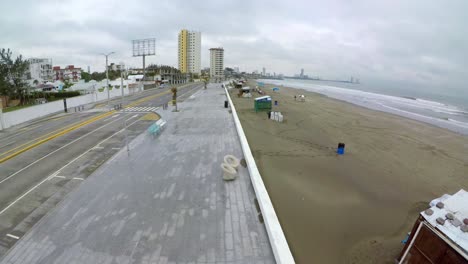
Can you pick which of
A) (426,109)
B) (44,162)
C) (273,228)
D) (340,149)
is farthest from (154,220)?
(426,109)

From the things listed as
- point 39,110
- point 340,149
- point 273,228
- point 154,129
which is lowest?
point 273,228

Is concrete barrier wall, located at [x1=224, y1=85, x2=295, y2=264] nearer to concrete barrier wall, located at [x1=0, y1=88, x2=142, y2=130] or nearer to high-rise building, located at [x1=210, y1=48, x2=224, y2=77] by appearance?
concrete barrier wall, located at [x1=0, y1=88, x2=142, y2=130]

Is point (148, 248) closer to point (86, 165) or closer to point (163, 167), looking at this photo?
point (163, 167)

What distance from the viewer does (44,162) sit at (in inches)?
424

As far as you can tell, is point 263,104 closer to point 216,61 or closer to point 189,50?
point 189,50

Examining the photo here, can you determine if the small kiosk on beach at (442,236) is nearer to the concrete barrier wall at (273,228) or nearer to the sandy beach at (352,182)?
the sandy beach at (352,182)

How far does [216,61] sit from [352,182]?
174 meters

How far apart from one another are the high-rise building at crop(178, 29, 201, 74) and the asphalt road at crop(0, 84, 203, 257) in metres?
128

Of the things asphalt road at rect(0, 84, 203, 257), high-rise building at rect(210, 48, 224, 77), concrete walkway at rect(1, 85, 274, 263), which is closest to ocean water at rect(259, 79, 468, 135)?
concrete walkway at rect(1, 85, 274, 263)

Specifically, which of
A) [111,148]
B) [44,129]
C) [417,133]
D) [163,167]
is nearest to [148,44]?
[44,129]

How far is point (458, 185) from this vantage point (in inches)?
407

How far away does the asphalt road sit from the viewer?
22.3 ft

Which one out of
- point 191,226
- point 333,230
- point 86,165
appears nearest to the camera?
point 191,226

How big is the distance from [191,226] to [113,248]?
192 cm
